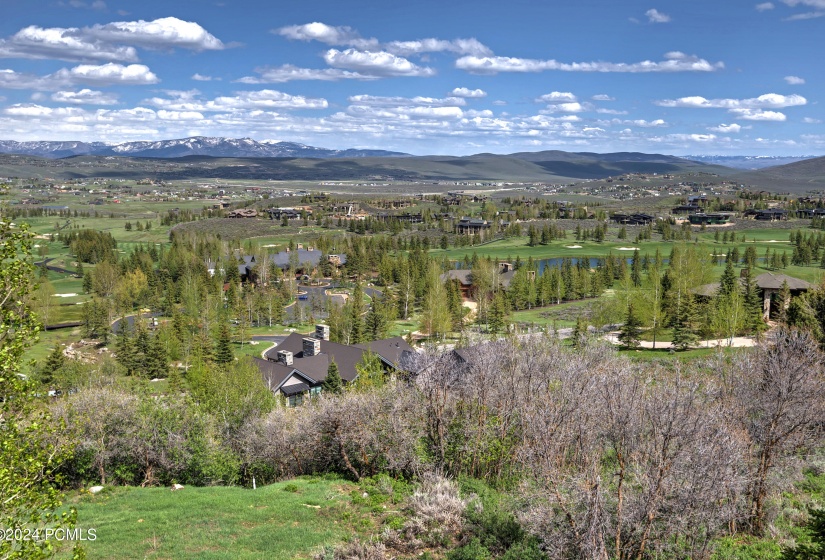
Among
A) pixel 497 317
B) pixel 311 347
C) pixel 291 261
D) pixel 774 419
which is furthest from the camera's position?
pixel 291 261

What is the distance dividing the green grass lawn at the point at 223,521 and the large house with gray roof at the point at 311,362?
18589 millimetres

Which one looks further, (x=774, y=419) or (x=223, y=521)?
(x=223, y=521)

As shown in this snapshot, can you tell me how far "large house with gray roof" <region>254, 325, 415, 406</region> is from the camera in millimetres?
44281

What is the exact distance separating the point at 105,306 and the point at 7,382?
68.4 meters

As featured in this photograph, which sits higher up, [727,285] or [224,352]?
[727,285]

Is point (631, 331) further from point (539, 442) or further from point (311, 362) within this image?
point (539, 442)

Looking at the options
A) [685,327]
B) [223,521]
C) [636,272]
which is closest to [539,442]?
[223,521]

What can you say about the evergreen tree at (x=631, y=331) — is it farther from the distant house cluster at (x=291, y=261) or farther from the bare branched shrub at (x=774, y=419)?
the distant house cluster at (x=291, y=261)

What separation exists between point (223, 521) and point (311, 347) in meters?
31.3

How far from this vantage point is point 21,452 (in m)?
9.85

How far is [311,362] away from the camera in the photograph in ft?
156

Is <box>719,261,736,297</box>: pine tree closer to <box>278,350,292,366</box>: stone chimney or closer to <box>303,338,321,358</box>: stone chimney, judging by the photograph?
<box>303,338,321,358</box>: stone chimney

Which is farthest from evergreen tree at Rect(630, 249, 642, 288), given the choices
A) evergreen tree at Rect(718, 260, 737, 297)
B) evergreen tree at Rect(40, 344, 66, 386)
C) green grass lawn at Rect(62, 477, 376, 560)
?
green grass lawn at Rect(62, 477, 376, 560)

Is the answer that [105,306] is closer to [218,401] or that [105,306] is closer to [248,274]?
[248,274]
